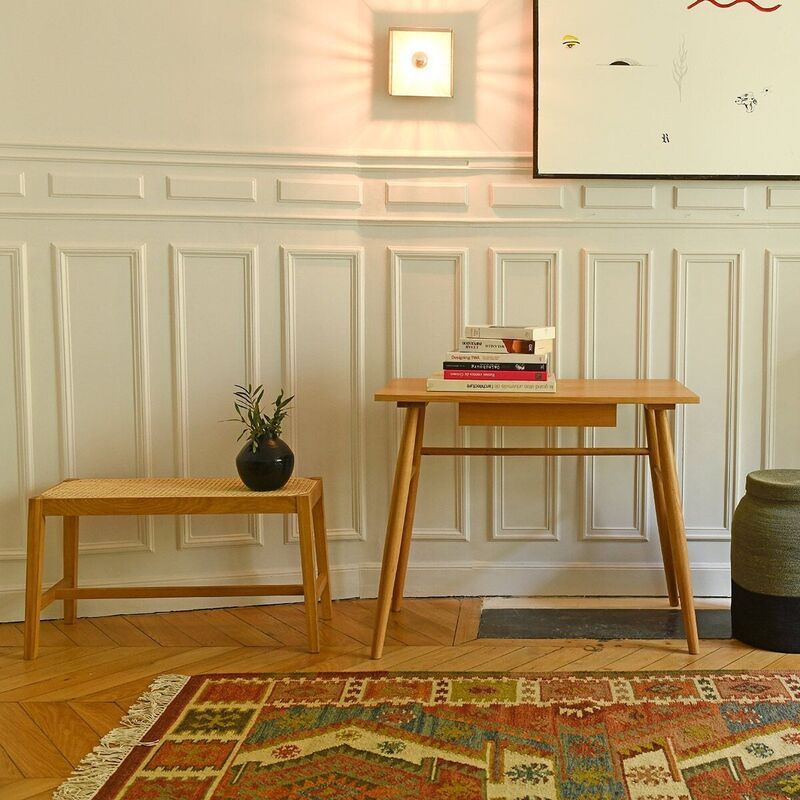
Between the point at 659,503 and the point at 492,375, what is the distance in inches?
28.5

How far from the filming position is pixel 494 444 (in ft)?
10.1

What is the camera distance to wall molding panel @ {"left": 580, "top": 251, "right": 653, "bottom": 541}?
3018 millimetres

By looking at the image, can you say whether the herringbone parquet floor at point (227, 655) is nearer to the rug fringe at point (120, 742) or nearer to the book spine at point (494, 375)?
the rug fringe at point (120, 742)

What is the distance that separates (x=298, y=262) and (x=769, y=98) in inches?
60.9

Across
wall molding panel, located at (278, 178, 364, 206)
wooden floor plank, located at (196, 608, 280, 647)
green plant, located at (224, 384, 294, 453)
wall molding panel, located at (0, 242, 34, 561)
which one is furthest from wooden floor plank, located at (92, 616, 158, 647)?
wall molding panel, located at (278, 178, 364, 206)

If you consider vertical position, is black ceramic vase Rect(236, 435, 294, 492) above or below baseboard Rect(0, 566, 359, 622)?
above

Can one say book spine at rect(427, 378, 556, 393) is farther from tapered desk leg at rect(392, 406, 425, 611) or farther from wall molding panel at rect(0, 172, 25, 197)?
wall molding panel at rect(0, 172, 25, 197)

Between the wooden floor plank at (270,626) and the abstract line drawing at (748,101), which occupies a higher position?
the abstract line drawing at (748,101)

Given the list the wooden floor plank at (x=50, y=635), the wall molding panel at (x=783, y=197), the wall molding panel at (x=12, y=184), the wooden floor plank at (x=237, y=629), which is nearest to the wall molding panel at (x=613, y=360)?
the wall molding panel at (x=783, y=197)

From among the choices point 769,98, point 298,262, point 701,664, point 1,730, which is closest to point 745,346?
point 769,98

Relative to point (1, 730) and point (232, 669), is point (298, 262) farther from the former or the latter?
point (1, 730)

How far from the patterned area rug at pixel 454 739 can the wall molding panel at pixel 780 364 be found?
0.94 meters

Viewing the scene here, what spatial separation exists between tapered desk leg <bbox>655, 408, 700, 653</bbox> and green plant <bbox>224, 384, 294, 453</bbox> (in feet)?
3.41

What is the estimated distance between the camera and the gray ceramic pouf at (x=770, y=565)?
254 cm
